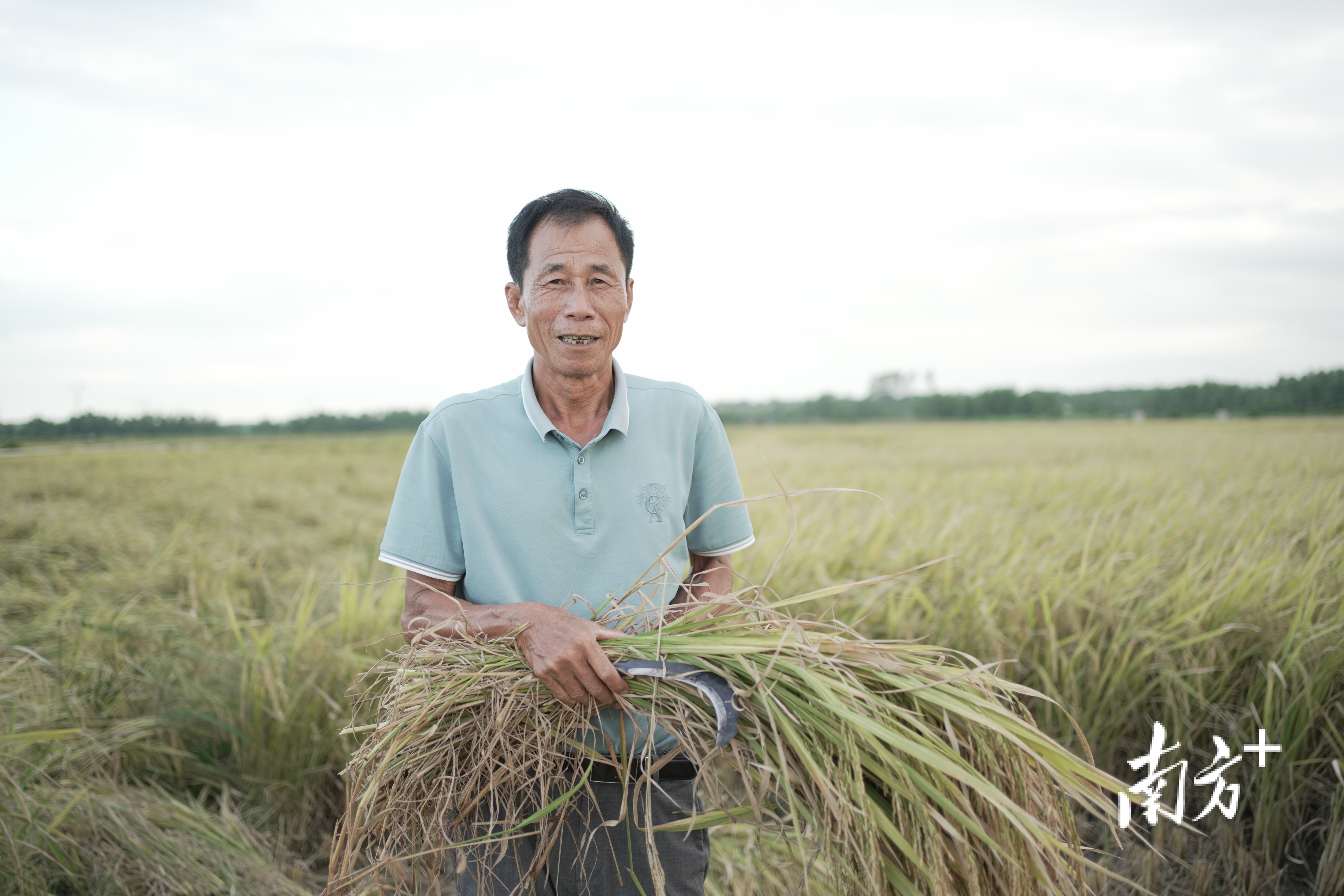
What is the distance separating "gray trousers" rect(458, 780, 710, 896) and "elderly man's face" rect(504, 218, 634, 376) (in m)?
0.87

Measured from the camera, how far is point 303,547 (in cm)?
641

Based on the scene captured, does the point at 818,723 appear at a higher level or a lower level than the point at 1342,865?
higher

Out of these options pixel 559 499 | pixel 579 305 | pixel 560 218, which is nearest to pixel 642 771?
pixel 559 499

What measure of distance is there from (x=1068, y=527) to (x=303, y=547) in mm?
6025

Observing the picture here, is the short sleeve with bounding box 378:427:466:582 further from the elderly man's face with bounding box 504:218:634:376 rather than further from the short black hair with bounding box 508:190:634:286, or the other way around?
the short black hair with bounding box 508:190:634:286

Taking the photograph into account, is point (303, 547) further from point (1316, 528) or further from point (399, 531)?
point (1316, 528)

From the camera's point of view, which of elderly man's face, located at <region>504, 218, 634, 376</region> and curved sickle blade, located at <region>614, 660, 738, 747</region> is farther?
elderly man's face, located at <region>504, 218, 634, 376</region>

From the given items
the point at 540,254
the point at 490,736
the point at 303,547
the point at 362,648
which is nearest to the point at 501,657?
the point at 490,736

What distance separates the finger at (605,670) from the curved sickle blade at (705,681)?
24 mm

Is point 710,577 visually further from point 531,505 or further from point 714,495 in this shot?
point 531,505

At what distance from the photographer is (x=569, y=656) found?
3.81 ft

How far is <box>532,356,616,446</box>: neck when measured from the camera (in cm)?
154

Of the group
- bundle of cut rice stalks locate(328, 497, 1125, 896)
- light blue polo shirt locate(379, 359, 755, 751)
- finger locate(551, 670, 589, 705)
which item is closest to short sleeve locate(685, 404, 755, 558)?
light blue polo shirt locate(379, 359, 755, 751)

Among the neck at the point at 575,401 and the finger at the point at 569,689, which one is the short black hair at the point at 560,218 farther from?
the finger at the point at 569,689
